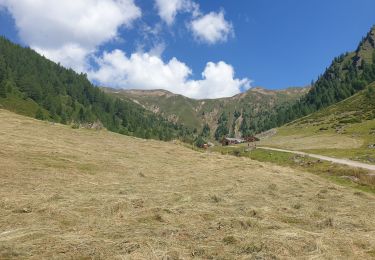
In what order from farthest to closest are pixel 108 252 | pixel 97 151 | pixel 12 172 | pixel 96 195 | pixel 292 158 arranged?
1. pixel 292 158
2. pixel 97 151
3. pixel 12 172
4. pixel 96 195
5. pixel 108 252

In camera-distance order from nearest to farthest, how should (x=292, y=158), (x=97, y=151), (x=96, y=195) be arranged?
(x=96, y=195)
(x=97, y=151)
(x=292, y=158)

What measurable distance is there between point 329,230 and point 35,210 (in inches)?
480

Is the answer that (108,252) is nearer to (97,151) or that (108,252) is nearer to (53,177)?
(53,177)

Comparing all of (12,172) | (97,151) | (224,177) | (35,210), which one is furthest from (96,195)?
(97,151)

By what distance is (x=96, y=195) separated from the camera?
2014 centimetres

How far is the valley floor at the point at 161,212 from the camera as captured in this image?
12719 mm

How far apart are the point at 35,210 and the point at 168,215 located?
5606 millimetres

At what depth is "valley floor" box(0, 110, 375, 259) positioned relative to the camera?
12.7 metres

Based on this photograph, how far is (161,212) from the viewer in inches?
679

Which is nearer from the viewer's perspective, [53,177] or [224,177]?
[53,177]

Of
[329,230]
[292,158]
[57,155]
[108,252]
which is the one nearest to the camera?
[108,252]

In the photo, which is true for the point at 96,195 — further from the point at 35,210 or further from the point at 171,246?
the point at 171,246

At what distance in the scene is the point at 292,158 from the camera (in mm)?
68375

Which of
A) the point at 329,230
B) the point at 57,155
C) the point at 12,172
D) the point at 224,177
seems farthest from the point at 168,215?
the point at 57,155
